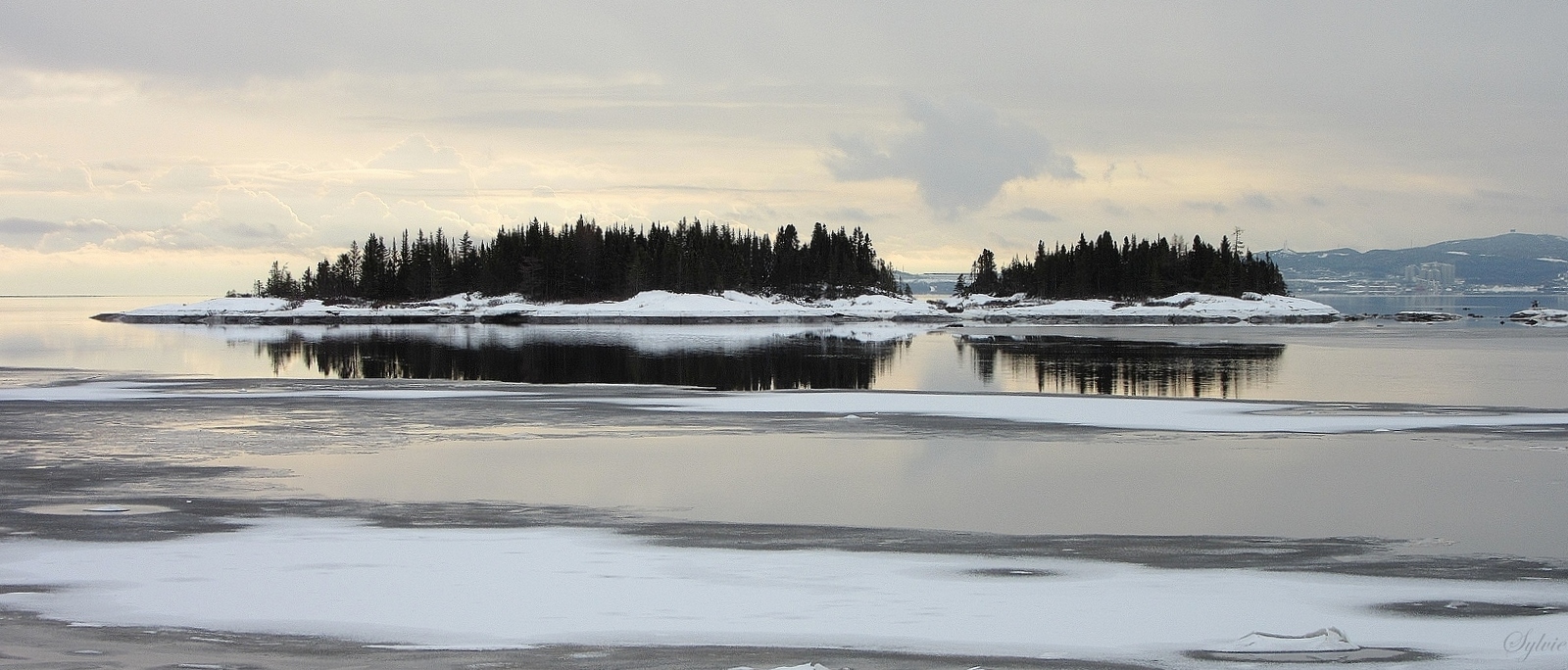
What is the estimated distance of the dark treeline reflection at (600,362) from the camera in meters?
41.2

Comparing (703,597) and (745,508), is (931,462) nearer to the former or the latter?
(745,508)

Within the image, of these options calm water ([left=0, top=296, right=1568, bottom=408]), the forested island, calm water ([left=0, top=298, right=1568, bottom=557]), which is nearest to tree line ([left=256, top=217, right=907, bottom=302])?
the forested island

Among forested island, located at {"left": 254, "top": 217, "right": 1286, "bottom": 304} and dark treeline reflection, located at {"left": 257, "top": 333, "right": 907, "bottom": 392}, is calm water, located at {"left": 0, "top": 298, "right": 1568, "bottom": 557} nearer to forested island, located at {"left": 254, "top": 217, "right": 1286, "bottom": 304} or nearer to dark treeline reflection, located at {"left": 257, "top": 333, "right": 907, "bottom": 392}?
dark treeline reflection, located at {"left": 257, "top": 333, "right": 907, "bottom": 392}

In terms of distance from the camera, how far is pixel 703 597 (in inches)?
411

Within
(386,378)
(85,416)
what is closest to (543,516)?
(85,416)

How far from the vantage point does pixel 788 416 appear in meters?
26.9

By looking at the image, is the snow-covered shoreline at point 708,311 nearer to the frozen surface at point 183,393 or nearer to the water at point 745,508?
the frozen surface at point 183,393

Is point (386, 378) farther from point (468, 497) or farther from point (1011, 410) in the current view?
point (468, 497)

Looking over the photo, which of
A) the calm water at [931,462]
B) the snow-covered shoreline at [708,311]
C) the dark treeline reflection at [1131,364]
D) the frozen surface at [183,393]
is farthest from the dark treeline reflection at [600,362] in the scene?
the snow-covered shoreline at [708,311]

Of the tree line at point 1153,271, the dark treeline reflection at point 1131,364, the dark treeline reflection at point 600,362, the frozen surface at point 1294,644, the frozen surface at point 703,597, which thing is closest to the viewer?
the frozen surface at point 1294,644

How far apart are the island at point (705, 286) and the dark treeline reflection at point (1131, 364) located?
7112 centimetres

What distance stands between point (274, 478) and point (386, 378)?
24.1 m

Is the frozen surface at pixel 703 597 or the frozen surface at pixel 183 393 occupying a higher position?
the frozen surface at pixel 183 393

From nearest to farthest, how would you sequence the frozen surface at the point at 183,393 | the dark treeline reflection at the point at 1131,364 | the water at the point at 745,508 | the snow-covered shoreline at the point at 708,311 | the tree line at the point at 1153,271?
the water at the point at 745,508, the frozen surface at the point at 183,393, the dark treeline reflection at the point at 1131,364, the snow-covered shoreline at the point at 708,311, the tree line at the point at 1153,271
